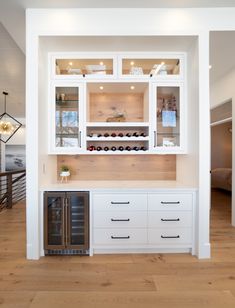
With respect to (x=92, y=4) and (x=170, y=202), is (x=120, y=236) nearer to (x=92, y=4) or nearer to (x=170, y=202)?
(x=170, y=202)

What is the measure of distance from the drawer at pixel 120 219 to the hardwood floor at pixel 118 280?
0.38 m

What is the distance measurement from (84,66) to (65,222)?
206cm

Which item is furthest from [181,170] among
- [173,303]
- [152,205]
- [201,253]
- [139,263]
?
[173,303]

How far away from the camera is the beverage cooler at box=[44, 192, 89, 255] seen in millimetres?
2588

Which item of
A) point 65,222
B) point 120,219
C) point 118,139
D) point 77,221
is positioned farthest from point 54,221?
point 118,139

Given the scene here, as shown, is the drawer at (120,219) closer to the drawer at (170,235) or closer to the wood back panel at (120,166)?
the drawer at (170,235)

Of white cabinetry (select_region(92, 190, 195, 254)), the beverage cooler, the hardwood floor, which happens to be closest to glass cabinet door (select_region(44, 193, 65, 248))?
the beverage cooler

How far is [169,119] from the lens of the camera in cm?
296

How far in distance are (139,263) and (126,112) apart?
81.9 inches

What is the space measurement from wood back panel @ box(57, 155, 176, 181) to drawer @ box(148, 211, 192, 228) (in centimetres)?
72

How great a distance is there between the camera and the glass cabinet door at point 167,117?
290 centimetres

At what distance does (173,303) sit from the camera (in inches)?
72.0

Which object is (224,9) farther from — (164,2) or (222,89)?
(222,89)

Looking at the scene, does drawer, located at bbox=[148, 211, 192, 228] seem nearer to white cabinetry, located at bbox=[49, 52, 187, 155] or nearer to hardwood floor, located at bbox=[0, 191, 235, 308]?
hardwood floor, located at bbox=[0, 191, 235, 308]
